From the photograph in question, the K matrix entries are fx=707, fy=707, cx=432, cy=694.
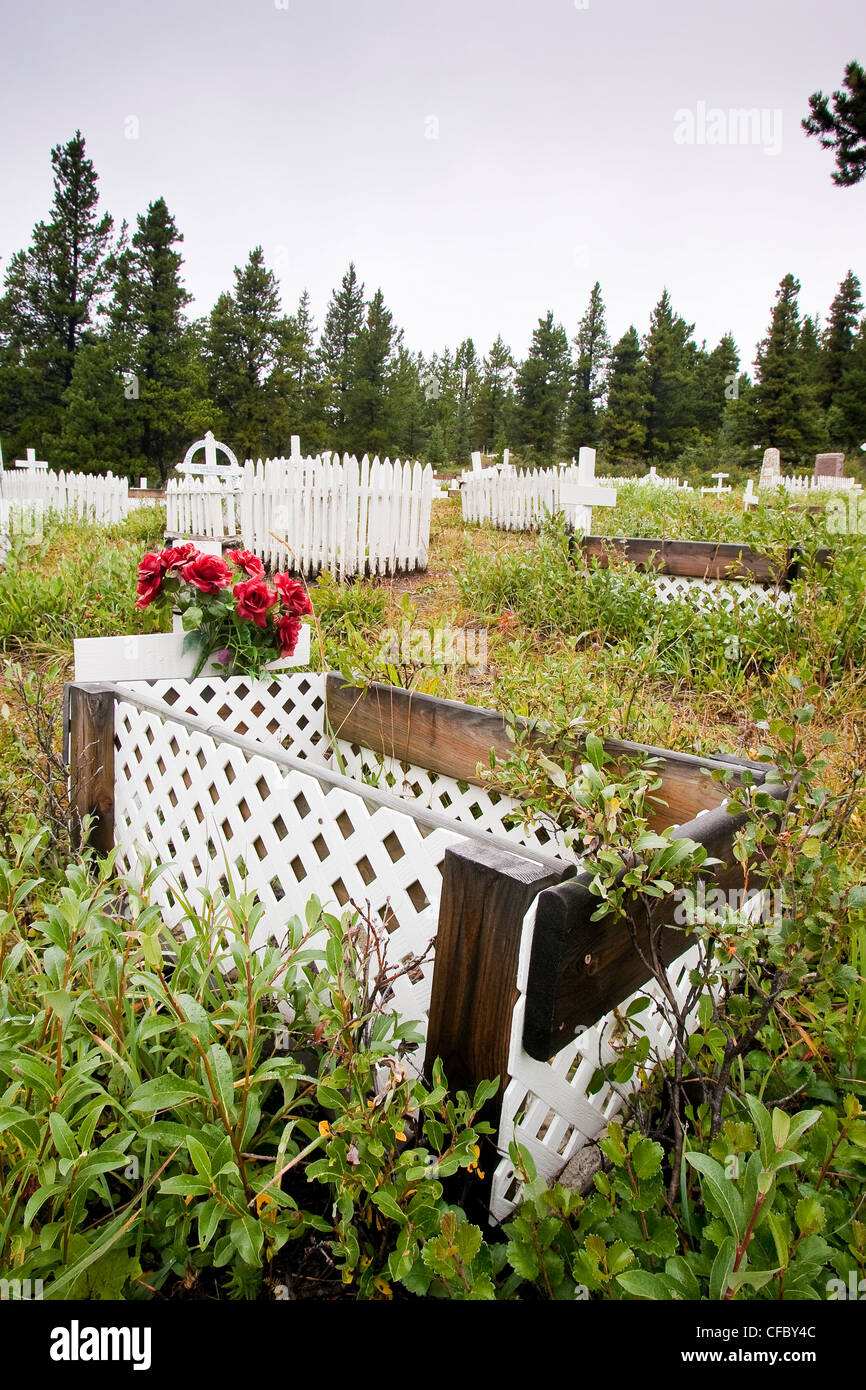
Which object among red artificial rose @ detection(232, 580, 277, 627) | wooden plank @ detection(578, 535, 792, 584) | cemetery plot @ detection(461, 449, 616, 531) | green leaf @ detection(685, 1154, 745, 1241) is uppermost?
cemetery plot @ detection(461, 449, 616, 531)

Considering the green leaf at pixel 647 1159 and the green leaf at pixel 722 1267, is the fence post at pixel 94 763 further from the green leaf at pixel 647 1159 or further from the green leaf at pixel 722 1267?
the green leaf at pixel 722 1267

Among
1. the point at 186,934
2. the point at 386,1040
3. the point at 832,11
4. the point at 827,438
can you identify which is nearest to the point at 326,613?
the point at 186,934

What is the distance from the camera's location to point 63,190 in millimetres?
38438

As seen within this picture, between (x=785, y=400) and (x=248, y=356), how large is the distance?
32772 mm

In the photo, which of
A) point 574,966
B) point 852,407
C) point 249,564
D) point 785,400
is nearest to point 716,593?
point 249,564

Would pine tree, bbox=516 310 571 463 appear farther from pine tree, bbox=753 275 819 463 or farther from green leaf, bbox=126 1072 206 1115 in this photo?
green leaf, bbox=126 1072 206 1115

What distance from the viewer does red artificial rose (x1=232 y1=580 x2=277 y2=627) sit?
278cm

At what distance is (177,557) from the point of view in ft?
9.37

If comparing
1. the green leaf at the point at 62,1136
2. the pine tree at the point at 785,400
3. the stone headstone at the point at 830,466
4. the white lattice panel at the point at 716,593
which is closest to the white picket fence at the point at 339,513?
the white lattice panel at the point at 716,593

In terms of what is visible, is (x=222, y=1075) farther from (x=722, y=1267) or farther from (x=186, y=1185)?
(x=722, y=1267)

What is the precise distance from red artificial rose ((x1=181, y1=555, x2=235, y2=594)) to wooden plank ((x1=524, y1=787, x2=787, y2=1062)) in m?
2.10

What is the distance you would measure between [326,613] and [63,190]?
46.8m

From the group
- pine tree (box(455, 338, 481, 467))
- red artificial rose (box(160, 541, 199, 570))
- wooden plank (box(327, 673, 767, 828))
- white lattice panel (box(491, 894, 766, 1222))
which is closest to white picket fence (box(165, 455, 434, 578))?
red artificial rose (box(160, 541, 199, 570))
